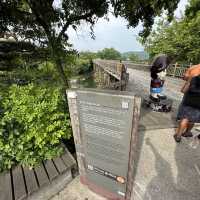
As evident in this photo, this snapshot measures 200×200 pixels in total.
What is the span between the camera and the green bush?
2025 millimetres

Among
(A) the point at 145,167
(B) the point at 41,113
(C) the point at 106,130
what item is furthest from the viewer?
(A) the point at 145,167

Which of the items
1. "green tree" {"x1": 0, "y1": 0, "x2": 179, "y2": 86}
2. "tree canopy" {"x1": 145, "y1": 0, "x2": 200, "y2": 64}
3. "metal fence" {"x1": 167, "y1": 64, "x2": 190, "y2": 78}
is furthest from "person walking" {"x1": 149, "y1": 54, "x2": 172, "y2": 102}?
"tree canopy" {"x1": 145, "y1": 0, "x2": 200, "y2": 64}

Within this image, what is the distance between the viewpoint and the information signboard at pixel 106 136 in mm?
1571

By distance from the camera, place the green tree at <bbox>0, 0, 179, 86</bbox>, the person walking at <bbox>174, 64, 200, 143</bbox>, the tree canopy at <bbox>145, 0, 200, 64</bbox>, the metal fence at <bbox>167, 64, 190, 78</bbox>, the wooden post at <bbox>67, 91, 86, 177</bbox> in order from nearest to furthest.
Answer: the wooden post at <bbox>67, 91, 86, 177</bbox>, the person walking at <bbox>174, 64, 200, 143</bbox>, the green tree at <bbox>0, 0, 179, 86</bbox>, the metal fence at <bbox>167, 64, 190, 78</bbox>, the tree canopy at <bbox>145, 0, 200, 64</bbox>

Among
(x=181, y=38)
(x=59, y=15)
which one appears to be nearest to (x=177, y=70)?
(x=181, y=38)

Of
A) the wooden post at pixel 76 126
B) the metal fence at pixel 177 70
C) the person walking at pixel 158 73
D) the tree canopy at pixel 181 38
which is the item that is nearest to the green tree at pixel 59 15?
the person walking at pixel 158 73

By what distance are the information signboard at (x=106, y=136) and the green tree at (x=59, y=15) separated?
9.09 ft

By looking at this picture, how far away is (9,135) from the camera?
2.02 meters

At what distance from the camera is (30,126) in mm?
2125

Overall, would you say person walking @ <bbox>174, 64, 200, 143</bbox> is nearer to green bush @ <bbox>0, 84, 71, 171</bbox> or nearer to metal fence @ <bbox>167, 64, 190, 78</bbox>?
green bush @ <bbox>0, 84, 71, 171</bbox>

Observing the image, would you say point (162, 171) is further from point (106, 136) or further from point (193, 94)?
point (193, 94)

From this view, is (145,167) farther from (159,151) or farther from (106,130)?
(106,130)

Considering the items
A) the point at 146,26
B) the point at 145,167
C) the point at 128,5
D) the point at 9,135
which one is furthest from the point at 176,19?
the point at 9,135

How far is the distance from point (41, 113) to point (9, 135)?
465 millimetres
